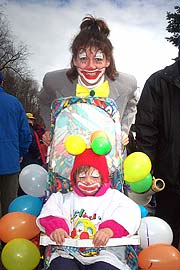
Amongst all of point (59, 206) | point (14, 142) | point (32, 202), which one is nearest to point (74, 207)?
point (59, 206)

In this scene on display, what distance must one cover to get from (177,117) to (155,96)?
221 mm

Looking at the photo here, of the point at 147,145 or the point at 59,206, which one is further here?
the point at 147,145

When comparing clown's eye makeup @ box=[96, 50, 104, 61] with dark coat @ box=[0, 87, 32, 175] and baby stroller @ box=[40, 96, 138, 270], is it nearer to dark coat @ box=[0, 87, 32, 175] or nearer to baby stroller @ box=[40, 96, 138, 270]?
baby stroller @ box=[40, 96, 138, 270]

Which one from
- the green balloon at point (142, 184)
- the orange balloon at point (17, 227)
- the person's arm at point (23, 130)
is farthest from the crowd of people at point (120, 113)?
the person's arm at point (23, 130)

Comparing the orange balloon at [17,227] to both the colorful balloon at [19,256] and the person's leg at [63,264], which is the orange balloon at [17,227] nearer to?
the colorful balloon at [19,256]

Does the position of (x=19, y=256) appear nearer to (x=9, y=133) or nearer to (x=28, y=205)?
(x=28, y=205)

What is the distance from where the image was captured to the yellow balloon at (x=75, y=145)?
2.64 metres

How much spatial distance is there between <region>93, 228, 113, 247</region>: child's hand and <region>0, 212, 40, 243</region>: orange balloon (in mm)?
689

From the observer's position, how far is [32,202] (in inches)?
126

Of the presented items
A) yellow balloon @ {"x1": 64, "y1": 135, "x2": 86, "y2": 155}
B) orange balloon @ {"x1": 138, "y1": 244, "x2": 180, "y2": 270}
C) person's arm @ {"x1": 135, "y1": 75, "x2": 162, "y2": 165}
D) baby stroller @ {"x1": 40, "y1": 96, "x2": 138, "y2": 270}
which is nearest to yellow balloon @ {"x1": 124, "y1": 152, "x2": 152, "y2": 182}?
baby stroller @ {"x1": 40, "y1": 96, "x2": 138, "y2": 270}

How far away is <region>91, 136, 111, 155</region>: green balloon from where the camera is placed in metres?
2.62

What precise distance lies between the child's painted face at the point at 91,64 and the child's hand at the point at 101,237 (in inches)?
45.3

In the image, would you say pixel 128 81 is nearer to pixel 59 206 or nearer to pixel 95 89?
pixel 95 89

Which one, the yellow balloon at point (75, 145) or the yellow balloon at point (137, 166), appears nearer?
the yellow balloon at point (75, 145)
